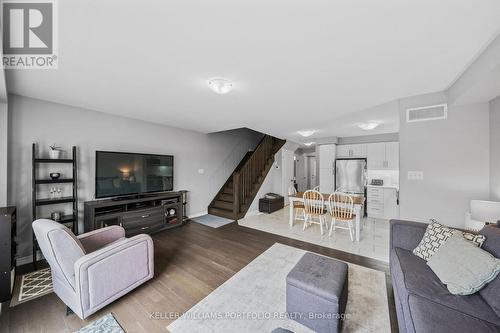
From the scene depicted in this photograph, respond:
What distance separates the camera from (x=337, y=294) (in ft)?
4.65

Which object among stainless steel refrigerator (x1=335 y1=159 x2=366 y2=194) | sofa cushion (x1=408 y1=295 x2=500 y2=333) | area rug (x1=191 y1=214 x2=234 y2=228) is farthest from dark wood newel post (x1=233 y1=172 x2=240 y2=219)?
sofa cushion (x1=408 y1=295 x2=500 y2=333)

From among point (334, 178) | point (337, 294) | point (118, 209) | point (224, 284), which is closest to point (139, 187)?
point (118, 209)

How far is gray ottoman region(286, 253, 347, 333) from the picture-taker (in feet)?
4.68

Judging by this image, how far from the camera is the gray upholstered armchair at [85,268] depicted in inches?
63.3

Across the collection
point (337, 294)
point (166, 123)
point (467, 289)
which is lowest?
point (337, 294)

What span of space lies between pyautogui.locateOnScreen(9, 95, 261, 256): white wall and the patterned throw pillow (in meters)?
4.55

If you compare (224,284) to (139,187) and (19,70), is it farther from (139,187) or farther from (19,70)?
(19,70)

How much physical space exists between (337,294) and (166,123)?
14.1ft

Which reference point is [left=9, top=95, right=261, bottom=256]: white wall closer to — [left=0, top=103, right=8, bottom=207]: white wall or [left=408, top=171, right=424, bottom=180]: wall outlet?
[left=0, top=103, right=8, bottom=207]: white wall

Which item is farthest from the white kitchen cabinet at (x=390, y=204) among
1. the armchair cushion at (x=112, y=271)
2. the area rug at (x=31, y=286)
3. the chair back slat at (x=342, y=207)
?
the area rug at (x=31, y=286)

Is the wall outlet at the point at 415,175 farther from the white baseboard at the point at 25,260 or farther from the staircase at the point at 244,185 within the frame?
the white baseboard at the point at 25,260

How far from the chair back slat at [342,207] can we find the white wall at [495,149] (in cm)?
163

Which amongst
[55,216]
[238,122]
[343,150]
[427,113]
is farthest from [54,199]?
[343,150]

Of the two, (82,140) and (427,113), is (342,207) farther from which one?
(82,140)
